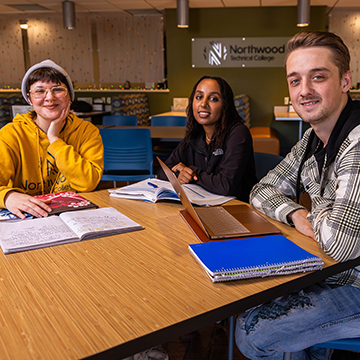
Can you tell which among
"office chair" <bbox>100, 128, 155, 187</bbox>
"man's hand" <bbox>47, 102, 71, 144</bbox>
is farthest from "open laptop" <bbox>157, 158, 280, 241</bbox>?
"office chair" <bbox>100, 128, 155, 187</bbox>

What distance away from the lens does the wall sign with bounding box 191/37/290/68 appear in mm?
6797

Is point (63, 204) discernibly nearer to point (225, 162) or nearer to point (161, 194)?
point (161, 194)

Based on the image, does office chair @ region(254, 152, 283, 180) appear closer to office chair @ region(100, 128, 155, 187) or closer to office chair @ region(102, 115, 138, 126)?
office chair @ region(100, 128, 155, 187)

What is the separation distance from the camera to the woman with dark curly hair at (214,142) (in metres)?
1.94

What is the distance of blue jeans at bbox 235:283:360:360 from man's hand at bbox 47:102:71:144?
4.21 feet

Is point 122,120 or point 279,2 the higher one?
point 279,2

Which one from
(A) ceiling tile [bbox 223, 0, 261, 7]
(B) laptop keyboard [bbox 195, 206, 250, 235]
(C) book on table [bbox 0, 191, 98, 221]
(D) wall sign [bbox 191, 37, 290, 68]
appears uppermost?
(A) ceiling tile [bbox 223, 0, 261, 7]

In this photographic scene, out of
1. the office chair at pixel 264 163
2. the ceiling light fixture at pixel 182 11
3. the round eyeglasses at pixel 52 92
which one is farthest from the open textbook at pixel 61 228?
the ceiling light fixture at pixel 182 11

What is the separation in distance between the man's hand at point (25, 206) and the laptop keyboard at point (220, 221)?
600 mm

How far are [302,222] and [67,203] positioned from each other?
93 cm

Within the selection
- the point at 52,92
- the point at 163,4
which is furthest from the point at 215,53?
the point at 52,92

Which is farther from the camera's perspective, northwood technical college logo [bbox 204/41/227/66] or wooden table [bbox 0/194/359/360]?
northwood technical college logo [bbox 204/41/227/66]

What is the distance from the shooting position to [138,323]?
0.70 meters

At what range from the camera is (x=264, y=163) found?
2.06m
